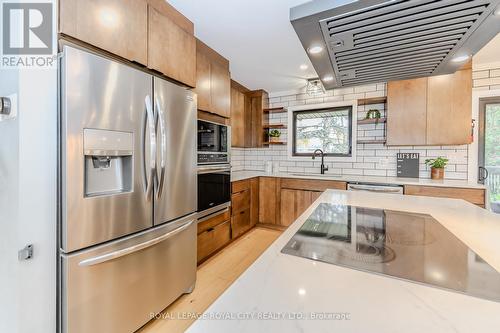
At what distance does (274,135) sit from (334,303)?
3495 millimetres

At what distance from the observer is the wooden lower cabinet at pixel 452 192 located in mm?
2271

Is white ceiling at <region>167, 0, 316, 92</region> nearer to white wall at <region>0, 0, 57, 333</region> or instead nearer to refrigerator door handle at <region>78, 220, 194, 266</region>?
white wall at <region>0, 0, 57, 333</region>

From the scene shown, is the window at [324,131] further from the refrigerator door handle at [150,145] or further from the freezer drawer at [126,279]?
the refrigerator door handle at [150,145]

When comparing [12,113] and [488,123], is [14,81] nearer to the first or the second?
[12,113]

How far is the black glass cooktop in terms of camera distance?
57 cm

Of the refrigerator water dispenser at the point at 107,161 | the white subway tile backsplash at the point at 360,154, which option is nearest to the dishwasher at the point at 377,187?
the white subway tile backsplash at the point at 360,154

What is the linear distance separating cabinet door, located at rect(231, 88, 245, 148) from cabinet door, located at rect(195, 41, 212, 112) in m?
1.05

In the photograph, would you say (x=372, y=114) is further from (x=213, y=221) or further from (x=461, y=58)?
(x=213, y=221)

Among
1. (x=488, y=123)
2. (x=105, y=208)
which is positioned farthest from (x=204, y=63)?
(x=488, y=123)

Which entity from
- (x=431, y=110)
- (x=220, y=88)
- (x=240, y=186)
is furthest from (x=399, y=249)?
(x=431, y=110)

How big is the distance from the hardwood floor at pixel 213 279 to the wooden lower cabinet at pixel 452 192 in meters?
1.83

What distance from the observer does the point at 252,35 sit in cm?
214

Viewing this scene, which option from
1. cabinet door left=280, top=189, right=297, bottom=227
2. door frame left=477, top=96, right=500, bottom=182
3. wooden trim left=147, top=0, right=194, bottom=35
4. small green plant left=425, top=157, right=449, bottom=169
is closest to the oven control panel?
wooden trim left=147, top=0, right=194, bottom=35

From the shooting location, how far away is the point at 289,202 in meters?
3.30
